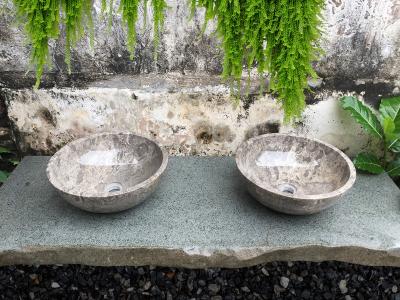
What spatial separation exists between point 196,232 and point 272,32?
1314mm

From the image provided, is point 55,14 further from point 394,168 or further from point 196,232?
point 394,168

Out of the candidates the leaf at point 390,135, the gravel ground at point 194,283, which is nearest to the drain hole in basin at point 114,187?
the gravel ground at point 194,283

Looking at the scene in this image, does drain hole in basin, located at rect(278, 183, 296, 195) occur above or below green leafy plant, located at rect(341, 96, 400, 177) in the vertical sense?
below

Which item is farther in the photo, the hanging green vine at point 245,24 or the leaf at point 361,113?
the leaf at point 361,113

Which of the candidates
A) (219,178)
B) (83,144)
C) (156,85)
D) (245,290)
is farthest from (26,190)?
(245,290)

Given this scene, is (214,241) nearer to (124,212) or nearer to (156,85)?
(124,212)

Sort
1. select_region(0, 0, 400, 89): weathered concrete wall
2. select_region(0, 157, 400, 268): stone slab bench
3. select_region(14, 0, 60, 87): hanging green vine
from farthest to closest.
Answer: select_region(0, 0, 400, 89): weathered concrete wall, select_region(0, 157, 400, 268): stone slab bench, select_region(14, 0, 60, 87): hanging green vine

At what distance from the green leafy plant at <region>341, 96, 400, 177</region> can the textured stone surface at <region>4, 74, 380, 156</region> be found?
15cm

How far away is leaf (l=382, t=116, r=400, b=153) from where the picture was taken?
2998 millimetres

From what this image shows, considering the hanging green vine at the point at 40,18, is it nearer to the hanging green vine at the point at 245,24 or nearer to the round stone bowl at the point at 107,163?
the hanging green vine at the point at 245,24

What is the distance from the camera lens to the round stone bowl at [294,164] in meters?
2.83

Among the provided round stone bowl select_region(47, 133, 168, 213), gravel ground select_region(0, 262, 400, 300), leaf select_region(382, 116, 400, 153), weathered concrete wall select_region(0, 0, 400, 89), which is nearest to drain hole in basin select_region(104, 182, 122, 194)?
round stone bowl select_region(47, 133, 168, 213)

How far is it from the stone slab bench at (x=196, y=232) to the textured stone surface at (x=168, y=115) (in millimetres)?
498

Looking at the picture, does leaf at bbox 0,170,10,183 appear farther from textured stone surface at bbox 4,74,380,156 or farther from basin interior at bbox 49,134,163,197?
basin interior at bbox 49,134,163,197
